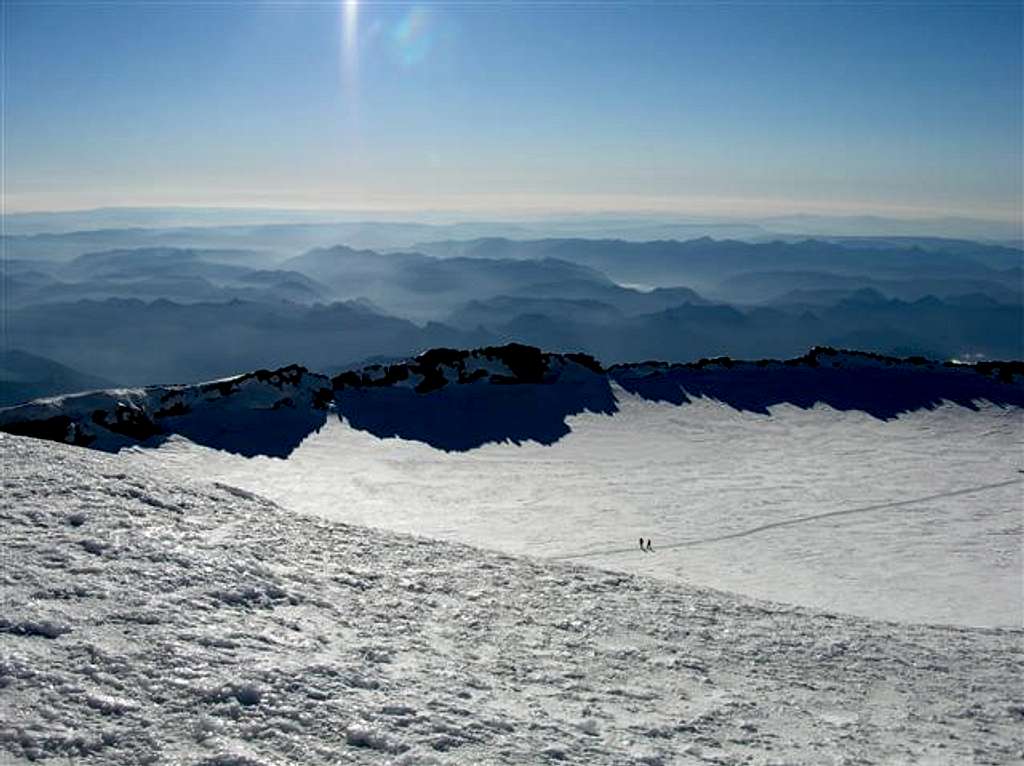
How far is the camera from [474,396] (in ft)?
117

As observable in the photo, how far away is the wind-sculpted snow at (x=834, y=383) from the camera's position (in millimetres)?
36625

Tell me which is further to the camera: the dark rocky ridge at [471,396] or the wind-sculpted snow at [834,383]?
the wind-sculpted snow at [834,383]

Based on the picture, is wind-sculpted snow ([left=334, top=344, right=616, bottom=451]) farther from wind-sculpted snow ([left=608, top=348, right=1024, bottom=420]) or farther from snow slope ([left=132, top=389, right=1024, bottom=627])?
wind-sculpted snow ([left=608, top=348, right=1024, bottom=420])

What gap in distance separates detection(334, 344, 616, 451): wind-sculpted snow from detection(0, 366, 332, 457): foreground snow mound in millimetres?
2044

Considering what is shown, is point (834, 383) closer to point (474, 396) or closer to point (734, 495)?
point (734, 495)

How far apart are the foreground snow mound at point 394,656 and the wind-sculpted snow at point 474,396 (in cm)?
1777

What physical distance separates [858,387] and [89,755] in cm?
3838

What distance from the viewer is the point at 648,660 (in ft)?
34.9

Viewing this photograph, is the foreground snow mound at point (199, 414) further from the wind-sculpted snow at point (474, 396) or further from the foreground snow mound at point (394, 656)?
the foreground snow mound at point (394, 656)

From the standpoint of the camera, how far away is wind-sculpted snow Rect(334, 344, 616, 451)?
107ft

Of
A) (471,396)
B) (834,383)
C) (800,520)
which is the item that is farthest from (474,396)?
(834,383)

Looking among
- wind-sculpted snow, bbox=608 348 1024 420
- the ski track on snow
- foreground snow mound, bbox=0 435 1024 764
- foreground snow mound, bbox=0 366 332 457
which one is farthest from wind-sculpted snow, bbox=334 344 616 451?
foreground snow mound, bbox=0 435 1024 764

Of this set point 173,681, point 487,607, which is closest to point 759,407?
point 487,607

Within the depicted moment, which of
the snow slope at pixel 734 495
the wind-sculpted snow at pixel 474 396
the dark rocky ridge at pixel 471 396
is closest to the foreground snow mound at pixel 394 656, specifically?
the snow slope at pixel 734 495
